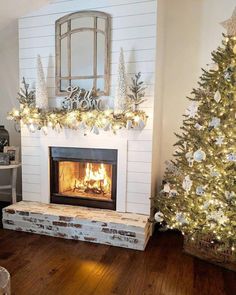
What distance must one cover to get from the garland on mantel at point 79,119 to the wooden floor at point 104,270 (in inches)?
51.3

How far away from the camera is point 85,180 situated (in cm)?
326

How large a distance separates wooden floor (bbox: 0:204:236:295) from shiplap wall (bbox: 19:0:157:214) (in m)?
0.61

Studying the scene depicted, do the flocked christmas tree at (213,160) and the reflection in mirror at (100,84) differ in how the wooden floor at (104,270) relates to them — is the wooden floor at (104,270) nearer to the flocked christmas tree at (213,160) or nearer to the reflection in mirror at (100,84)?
the flocked christmas tree at (213,160)

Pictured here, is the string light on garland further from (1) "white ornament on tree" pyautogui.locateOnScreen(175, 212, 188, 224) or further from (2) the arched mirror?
(1) "white ornament on tree" pyautogui.locateOnScreen(175, 212, 188, 224)

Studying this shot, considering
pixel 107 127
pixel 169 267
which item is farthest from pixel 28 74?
pixel 169 267

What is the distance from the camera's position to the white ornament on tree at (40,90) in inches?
116

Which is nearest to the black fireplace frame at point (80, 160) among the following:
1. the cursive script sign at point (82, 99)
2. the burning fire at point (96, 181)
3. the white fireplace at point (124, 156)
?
the white fireplace at point (124, 156)

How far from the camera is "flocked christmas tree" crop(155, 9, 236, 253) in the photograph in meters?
2.05

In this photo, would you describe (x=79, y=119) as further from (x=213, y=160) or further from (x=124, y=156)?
(x=213, y=160)

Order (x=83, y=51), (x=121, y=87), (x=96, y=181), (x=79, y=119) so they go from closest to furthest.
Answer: (x=121, y=87)
(x=79, y=119)
(x=83, y=51)
(x=96, y=181)

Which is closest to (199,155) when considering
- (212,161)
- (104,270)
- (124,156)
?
(212,161)

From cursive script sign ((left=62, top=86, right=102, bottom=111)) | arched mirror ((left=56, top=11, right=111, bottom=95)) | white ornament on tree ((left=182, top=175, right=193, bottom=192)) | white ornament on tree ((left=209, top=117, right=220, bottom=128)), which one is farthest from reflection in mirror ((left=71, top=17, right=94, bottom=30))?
white ornament on tree ((left=182, top=175, right=193, bottom=192))

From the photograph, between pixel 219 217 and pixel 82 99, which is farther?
pixel 82 99

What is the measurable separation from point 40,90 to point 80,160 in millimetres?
970
